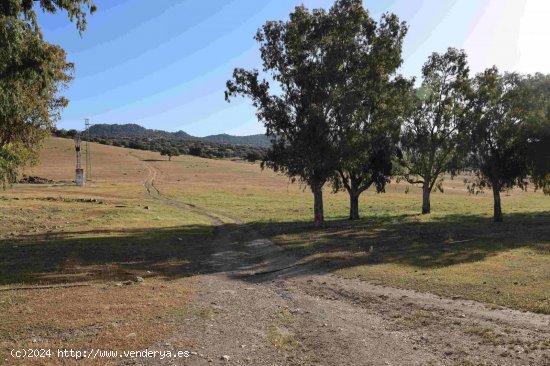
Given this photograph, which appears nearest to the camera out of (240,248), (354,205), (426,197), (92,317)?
(92,317)

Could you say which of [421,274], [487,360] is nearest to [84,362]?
[487,360]

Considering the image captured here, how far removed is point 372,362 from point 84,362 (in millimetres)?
6510

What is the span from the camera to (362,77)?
1517 inches

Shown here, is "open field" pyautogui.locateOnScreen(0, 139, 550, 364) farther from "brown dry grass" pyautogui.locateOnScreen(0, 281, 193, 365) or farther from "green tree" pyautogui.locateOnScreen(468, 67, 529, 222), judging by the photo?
"green tree" pyautogui.locateOnScreen(468, 67, 529, 222)

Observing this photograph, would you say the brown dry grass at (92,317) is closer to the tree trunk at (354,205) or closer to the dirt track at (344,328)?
the dirt track at (344,328)

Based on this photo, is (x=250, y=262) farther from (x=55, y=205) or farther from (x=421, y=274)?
(x=55, y=205)

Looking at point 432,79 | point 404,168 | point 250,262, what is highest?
point 432,79

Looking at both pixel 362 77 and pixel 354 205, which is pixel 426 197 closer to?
pixel 354 205

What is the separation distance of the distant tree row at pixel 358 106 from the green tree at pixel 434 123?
1155 millimetres

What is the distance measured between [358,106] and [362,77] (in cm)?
Result: 265

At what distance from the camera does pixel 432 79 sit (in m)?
52.6

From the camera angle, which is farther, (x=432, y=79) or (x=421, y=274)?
(x=432, y=79)

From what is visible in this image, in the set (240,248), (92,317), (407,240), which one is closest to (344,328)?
(92,317)

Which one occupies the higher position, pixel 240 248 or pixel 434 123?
pixel 434 123
